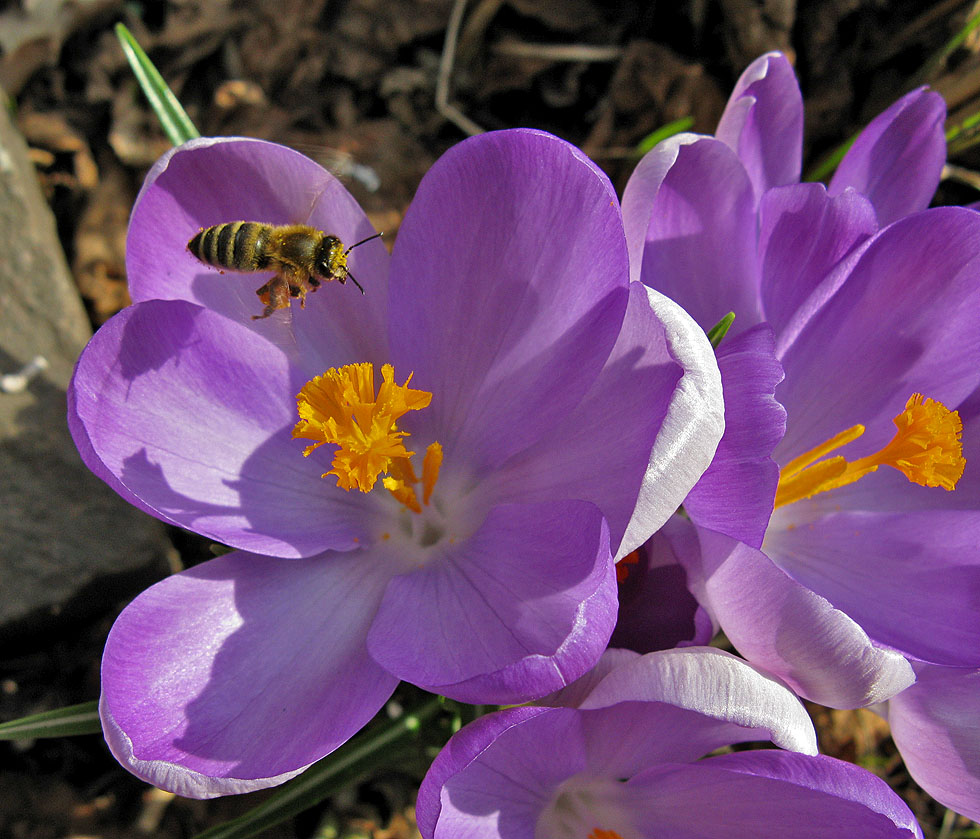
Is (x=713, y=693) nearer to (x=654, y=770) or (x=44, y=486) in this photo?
(x=654, y=770)

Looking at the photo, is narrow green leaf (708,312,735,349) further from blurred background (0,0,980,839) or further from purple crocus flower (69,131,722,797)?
blurred background (0,0,980,839)

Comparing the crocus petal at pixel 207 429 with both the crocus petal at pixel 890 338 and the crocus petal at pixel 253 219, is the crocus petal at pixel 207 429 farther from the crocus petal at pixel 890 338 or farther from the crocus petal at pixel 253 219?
the crocus petal at pixel 890 338

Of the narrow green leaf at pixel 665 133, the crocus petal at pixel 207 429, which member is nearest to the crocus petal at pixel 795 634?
the crocus petal at pixel 207 429

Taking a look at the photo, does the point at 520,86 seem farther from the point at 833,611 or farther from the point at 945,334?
the point at 833,611

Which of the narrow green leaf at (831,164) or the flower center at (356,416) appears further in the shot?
the narrow green leaf at (831,164)

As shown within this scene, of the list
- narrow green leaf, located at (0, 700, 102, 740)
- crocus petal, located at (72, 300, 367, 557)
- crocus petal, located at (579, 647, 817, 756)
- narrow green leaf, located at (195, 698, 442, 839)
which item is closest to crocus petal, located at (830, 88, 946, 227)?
crocus petal, located at (579, 647, 817, 756)

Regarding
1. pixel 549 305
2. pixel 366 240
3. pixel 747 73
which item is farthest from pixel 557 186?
pixel 747 73

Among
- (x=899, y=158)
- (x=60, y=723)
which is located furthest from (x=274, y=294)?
(x=899, y=158)
